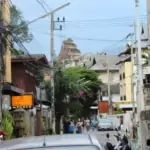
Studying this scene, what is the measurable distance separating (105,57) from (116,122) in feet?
171

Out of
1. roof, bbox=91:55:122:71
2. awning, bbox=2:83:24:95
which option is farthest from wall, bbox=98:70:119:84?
awning, bbox=2:83:24:95

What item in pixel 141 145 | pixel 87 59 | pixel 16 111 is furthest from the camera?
pixel 87 59

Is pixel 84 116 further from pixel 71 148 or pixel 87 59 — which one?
pixel 71 148

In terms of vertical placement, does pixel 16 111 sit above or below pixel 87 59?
below

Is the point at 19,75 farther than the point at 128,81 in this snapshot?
No

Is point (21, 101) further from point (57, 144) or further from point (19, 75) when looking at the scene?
point (57, 144)

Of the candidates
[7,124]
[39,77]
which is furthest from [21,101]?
[39,77]

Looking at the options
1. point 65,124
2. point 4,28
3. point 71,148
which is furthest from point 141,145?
point 65,124

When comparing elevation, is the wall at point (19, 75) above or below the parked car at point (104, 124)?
above

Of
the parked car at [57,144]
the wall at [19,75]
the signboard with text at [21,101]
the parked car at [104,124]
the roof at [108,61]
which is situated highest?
the roof at [108,61]

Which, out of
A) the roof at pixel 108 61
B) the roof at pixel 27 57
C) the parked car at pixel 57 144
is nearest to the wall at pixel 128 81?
the roof at pixel 108 61

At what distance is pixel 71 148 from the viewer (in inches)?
235

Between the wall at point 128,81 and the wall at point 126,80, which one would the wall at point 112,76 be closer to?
the wall at point 126,80

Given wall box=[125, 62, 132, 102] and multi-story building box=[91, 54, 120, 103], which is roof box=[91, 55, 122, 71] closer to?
multi-story building box=[91, 54, 120, 103]
